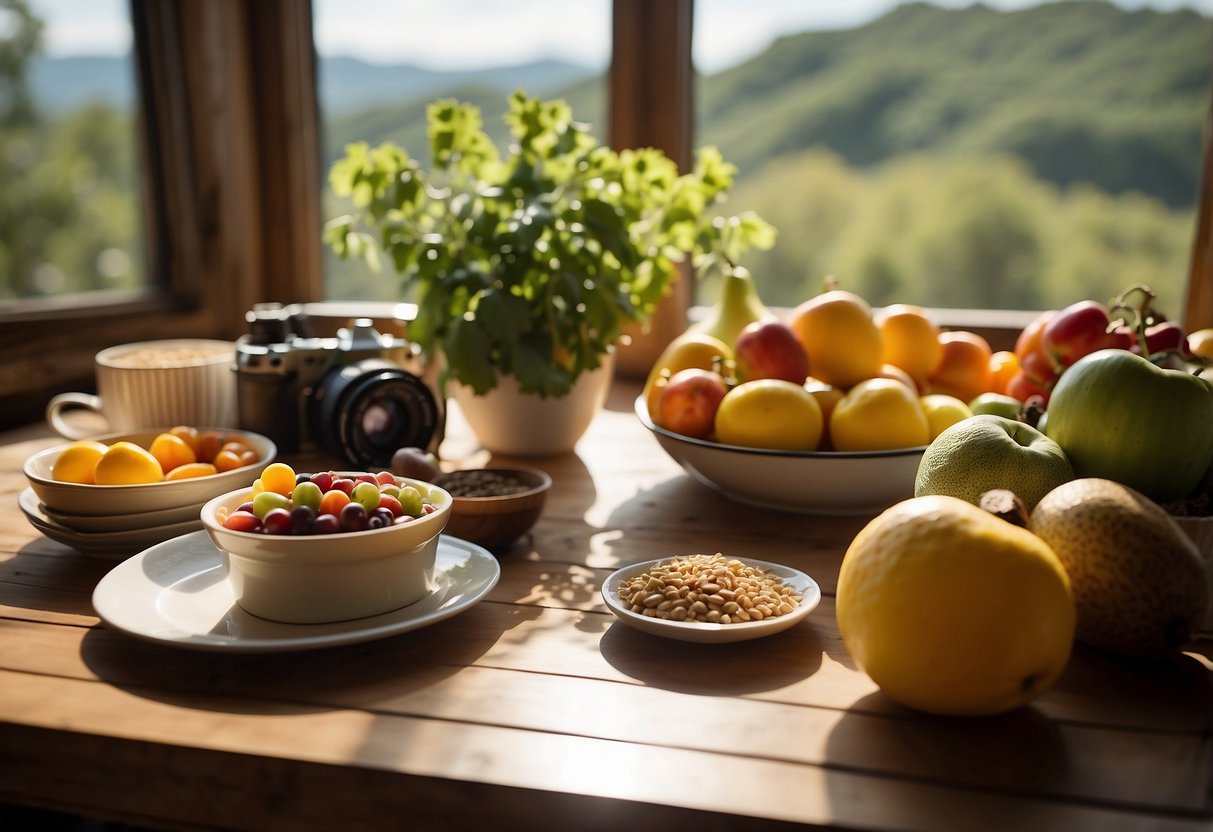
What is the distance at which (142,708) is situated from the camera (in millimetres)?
604

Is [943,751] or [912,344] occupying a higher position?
[912,344]

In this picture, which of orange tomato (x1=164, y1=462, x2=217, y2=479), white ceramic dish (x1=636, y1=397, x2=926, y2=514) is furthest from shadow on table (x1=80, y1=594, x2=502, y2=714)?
white ceramic dish (x1=636, y1=397, x2=926, y2=514)

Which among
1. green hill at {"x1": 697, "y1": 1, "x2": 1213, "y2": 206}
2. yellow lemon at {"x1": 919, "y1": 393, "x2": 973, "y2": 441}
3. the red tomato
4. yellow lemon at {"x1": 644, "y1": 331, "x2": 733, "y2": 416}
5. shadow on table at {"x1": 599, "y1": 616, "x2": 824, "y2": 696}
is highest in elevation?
green hill at {"x1": 697, "y1": 1, "x2": 1213, "y2": 206}

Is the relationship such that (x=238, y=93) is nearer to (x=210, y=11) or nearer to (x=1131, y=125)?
(x=210, y=11)

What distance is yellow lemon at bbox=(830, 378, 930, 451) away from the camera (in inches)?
37.9

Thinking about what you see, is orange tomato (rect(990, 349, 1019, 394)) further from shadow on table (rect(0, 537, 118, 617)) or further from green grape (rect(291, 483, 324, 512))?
shadow on table (rect(0, 537, 118, 617))

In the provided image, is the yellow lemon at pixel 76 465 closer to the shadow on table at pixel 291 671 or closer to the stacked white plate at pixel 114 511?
the stacked white plate at pixel 114 511

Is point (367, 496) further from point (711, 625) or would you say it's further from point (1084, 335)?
point (1084, 335)

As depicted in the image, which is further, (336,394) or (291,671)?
(336,394)

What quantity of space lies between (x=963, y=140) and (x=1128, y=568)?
3.85m

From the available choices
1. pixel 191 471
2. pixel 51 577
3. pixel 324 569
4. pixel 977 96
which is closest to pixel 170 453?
pixel 191 471

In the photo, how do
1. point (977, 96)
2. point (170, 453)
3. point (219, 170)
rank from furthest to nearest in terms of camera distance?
1. point (977, 96)
2. point (219, 170)
3. point (170, 453)

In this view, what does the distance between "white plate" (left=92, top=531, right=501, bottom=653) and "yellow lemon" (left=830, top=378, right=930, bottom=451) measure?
1.31 ft

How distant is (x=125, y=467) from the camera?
0.88 m
